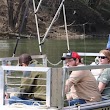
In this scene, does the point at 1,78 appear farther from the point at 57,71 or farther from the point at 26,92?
the point at 57,71

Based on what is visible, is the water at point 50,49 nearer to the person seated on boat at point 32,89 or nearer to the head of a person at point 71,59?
the head of a person at point 71,59

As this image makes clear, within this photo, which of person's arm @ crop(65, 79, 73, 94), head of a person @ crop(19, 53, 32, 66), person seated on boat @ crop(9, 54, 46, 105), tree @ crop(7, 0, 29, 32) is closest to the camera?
person's arm @ crop(65, 79, 73, 94)

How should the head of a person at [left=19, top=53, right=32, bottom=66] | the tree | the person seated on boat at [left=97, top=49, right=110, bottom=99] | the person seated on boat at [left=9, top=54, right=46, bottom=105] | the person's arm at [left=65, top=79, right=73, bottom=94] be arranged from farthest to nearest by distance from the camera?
the tree < the head of a person at [left=19, top=53, right=32, bottom=66] < the person seated on boat at [left=97, top=49, right=110, bottom=99] < the person seated on boat at [left=9, top=54, right=46, bottom=105] < the person's arm at [left=65, top=79, right=73, bottom=94]

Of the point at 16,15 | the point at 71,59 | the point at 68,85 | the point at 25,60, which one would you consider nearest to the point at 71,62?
A: the point at 71,59

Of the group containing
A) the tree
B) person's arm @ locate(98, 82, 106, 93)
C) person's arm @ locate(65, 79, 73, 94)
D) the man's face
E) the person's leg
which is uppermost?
the tree

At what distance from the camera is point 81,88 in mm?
6590

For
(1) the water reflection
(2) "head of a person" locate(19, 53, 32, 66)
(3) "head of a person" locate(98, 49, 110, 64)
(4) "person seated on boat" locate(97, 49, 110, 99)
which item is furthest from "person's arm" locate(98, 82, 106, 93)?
(1) the water reflection

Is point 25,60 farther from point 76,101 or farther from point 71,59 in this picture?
point 76,101

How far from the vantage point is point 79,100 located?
6590mm

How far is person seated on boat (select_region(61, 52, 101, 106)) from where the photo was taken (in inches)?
256

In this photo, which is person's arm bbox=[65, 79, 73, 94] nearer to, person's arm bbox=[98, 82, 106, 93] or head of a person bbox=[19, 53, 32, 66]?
person's arm bbox=[98, 82, 106, 93]

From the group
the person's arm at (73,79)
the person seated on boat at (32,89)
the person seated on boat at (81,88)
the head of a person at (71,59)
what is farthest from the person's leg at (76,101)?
the head of a person at (71,59)

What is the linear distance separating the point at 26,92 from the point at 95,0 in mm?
53112

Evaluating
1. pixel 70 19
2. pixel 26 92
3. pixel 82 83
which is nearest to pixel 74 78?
pixel 82 83
